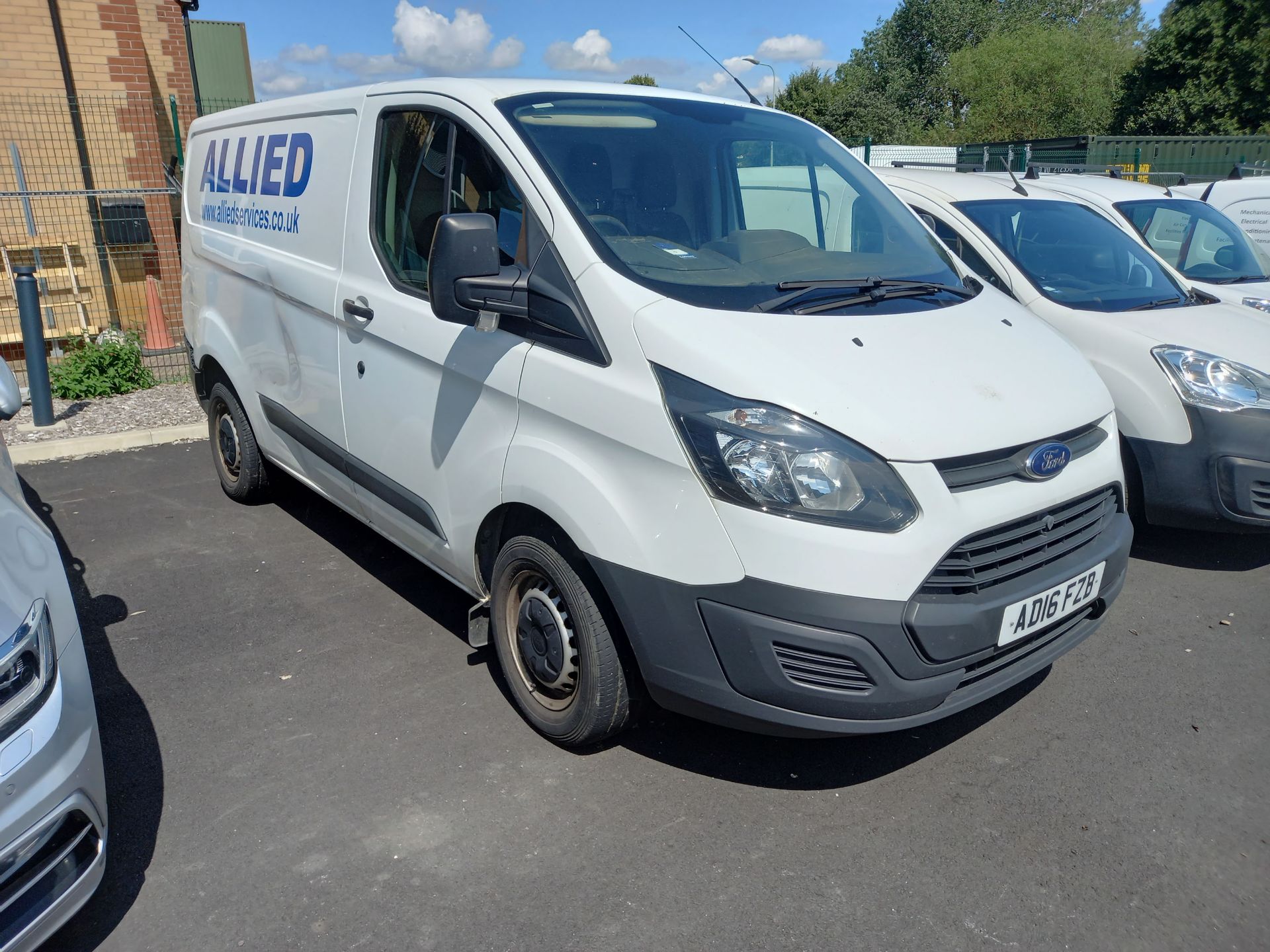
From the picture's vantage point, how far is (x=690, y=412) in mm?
2545

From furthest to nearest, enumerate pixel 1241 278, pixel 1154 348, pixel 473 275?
pixel 1241 278, pixel 1154 348, pixel 473 275

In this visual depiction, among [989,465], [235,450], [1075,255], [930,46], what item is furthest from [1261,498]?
[930,46]

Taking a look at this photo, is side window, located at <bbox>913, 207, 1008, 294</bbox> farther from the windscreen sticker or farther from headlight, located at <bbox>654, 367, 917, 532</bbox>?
headlight, located at <bbox>654, 367, 917, 532</bbox>

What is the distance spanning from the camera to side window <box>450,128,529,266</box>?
3.09 metres

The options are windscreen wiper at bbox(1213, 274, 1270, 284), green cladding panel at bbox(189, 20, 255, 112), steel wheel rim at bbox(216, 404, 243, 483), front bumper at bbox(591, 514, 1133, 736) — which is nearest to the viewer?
front bumper at bbox(591, 514, 1133, 736)

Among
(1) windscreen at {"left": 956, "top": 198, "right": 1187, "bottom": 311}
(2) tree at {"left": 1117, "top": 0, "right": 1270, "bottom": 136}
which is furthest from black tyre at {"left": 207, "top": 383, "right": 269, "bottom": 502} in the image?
(2) tree at {"left": 1117, "top": 0, "right": 1270, "bottom": 136}

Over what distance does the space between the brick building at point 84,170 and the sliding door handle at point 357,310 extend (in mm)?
6722

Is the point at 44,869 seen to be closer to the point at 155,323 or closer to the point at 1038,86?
the point at 155,323

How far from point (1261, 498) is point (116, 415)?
769 centimetres

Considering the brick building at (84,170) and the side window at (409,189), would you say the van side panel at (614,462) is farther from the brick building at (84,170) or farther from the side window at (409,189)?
the brick building at (84,170)

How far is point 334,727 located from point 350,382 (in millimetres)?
1330

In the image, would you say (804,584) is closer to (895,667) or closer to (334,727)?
(895,667)

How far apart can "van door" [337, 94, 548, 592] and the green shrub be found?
5.47m

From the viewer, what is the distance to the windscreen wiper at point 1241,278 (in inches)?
267
